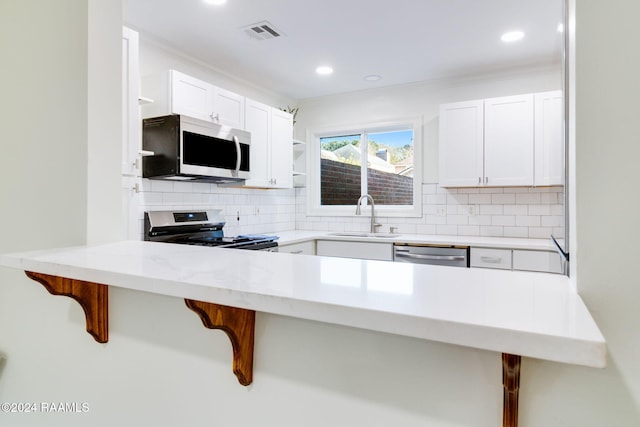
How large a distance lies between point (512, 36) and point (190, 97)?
2.50m

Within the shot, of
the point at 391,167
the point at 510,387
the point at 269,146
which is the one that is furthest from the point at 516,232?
the point at 510,387

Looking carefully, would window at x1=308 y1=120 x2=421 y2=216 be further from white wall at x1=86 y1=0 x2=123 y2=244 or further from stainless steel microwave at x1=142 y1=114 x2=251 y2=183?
white wall at x1=86 y1=0 x2=123 y2=244

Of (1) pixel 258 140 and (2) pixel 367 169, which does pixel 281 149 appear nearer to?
(1) pixel 258 140

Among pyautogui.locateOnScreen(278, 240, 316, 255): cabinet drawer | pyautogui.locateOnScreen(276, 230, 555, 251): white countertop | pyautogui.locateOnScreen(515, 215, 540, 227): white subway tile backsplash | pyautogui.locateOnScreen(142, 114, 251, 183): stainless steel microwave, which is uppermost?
pyautogui.locateOnScreen(142, 114, 251, 183): stainless steel microwave

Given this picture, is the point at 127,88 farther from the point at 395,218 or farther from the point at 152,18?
the point at 395,218

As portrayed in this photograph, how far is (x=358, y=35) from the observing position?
276 centimetres

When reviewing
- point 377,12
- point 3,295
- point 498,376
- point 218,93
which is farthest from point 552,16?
point 3,295

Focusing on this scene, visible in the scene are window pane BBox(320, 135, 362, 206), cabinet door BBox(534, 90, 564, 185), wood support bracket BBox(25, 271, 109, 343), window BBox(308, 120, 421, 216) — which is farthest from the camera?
window pane BBox(320, 135, 362, 206)

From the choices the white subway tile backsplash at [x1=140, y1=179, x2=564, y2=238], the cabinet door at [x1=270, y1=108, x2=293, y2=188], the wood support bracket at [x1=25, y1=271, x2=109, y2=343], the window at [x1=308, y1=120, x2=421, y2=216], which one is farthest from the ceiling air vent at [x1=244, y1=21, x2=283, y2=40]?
the wood support bracket at [x1=25, y1=271, x2=109, y2=343]

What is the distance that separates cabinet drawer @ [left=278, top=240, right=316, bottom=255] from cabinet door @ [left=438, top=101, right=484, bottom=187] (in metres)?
1.40

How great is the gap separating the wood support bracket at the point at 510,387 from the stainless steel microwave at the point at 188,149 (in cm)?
239

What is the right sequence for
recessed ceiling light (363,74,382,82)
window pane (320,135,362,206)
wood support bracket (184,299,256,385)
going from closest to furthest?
wood support bracket (184,299,256,385)
recessed ceiling light (363,74,382,82)
window pane (320,135,362,206)

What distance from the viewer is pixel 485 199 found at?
3.53 meters

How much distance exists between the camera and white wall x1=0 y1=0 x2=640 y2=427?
64 centimetres
